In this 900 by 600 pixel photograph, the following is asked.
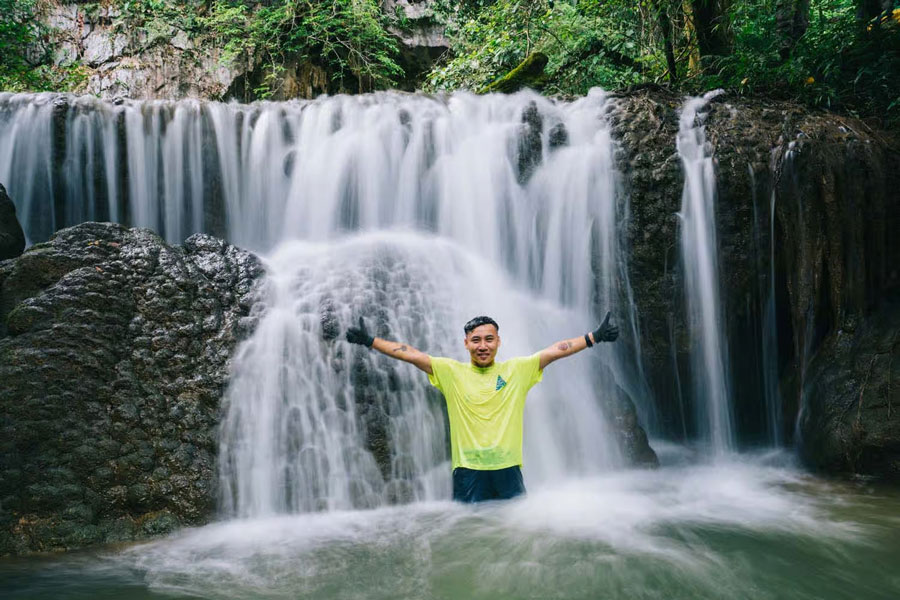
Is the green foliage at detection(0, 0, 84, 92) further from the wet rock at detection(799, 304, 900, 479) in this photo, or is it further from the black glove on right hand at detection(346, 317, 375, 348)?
the wet rock at detection(799, 304, 900, 479)

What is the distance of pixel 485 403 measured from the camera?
4.05m

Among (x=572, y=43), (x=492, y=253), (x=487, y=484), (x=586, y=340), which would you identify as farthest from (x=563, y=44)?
(x=487, y=484)

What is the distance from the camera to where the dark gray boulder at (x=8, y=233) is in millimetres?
6070

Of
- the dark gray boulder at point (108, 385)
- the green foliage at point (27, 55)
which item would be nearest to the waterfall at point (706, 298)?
the dark gray boulder at point (108, 385)

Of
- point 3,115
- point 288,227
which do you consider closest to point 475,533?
point 288,227

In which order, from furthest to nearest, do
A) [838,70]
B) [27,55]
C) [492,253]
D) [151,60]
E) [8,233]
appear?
[151,60] → [27,55] → [838,70] → [492,253] → [8,233]

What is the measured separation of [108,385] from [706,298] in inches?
220

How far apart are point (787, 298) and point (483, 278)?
3.20 metres

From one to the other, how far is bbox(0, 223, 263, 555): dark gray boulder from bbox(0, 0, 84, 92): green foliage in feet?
31.2

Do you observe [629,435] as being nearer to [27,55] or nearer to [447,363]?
[447,363]

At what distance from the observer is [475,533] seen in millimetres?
3971

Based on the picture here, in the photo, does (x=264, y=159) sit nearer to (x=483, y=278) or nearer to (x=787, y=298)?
(x=483, y=278)

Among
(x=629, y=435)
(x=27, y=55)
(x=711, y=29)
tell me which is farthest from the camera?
(x=27, y=55)

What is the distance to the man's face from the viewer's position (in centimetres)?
409
